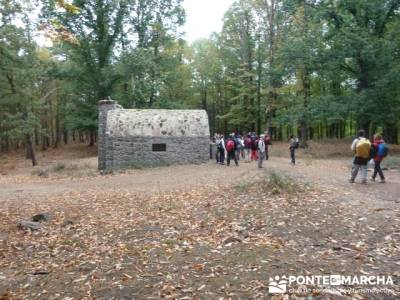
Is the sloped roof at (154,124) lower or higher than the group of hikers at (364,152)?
higher

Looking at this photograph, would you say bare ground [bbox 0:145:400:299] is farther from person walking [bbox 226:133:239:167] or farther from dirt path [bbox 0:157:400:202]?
person walking [bbox 226:133:239:167]

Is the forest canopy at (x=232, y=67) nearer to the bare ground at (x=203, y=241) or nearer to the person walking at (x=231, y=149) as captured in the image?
the person walking at (x=231, y=149)

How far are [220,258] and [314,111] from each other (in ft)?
66.5

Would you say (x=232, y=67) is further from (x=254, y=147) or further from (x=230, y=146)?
(x=230, y=146)

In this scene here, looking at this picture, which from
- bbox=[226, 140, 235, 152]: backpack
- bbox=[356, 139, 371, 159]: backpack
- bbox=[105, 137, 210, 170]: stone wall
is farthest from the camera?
bbox=[105, 137, 210, 170]: stone wall

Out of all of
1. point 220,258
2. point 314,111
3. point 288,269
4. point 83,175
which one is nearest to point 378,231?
point 288,269

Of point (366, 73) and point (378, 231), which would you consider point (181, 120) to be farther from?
point (378, 231)

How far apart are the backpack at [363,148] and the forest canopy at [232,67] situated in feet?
41.4

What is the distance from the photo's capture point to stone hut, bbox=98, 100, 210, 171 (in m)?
21.5

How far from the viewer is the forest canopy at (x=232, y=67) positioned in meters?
23.3

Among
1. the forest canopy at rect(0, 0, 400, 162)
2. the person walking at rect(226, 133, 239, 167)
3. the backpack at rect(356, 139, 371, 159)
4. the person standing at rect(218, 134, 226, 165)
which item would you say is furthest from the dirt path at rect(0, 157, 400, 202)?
the forest canopy at rect(0, 0, 400, 162)

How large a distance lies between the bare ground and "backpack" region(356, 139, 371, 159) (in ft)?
3.24

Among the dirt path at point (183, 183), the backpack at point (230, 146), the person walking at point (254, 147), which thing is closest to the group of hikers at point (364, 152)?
the dirt path at point (183, 183)

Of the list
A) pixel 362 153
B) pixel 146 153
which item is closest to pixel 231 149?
pixel 146 153
